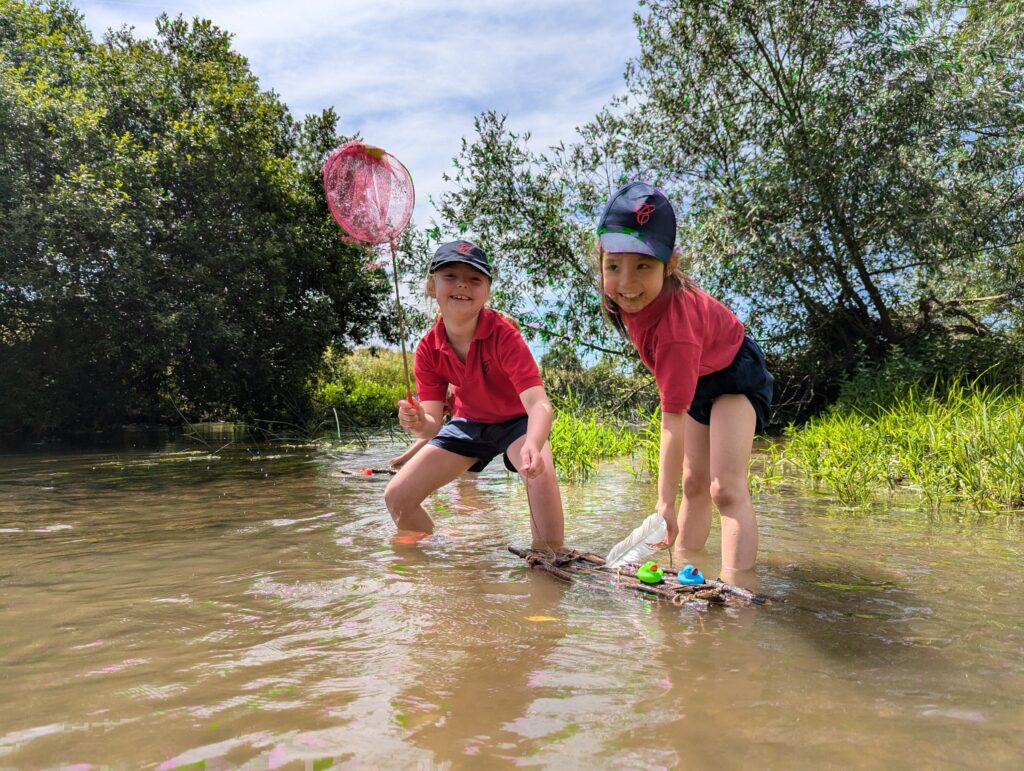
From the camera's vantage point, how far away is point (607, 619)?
2639 mm

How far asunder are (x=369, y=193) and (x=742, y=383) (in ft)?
7.14

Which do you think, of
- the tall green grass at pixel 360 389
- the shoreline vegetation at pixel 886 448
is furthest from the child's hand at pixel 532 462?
the tall green grass at pixel 360 389

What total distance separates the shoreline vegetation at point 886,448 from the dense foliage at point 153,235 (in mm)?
9079

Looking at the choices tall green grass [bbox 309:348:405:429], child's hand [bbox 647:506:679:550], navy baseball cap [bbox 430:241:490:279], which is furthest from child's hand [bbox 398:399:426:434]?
tall green grass [bbox 309:348:405:429]

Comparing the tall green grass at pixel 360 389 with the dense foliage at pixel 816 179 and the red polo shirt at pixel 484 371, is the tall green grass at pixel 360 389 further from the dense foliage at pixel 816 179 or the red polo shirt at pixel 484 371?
the red polo shirt at pixel 484 371

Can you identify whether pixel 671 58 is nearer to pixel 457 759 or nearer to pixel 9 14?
pixel 457 759

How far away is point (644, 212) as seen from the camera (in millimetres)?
2895

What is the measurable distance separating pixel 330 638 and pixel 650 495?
12.4 ft

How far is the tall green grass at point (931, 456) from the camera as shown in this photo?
5.06 metres

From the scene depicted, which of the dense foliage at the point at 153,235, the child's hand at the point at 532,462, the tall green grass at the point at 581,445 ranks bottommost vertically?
the tall green grass at the point at 581,445

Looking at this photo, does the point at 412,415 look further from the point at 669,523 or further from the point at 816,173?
the point at 816,173

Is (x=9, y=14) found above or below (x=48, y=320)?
above

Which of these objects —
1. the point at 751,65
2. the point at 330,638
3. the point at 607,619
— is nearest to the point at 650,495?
the point at 607,619

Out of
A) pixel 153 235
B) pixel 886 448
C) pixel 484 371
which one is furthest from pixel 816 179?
pixel 153 235
